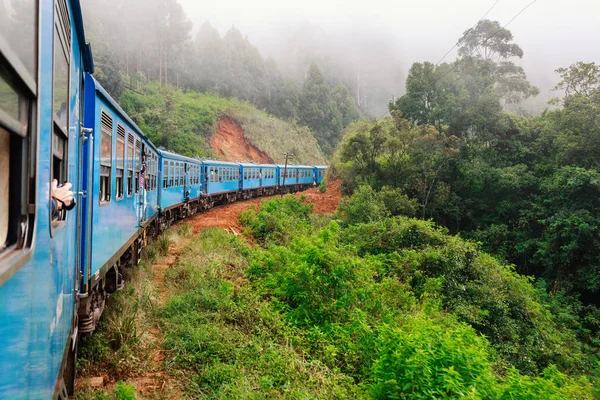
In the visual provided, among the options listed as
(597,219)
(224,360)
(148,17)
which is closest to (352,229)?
(597,219)

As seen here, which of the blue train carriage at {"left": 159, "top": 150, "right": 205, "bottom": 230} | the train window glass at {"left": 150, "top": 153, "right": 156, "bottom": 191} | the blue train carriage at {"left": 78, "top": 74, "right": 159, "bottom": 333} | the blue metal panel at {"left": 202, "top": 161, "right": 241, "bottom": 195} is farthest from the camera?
the blue metal panel at {"left": 202, "top": 161, "right": 241, "bottom": 195}

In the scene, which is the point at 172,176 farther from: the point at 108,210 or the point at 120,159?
the point at 108,210

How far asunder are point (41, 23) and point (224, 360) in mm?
5072

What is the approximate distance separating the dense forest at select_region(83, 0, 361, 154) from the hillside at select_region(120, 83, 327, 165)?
3128 mm

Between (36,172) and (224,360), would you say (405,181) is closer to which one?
(224,360)

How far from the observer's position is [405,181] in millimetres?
23141

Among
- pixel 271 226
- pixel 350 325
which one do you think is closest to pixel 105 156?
pixel 350 325

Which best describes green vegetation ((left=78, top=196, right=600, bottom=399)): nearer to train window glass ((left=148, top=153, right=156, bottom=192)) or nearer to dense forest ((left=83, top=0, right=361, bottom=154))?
train window glass ((left=148, top=153, right=156, bottom=192))

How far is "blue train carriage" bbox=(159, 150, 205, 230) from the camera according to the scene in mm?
13641

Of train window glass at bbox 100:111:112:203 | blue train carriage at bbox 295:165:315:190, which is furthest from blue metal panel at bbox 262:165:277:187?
train window glass at bbox 100:111:112:203

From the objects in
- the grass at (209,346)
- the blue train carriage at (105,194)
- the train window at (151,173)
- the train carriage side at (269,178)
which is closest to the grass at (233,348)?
the grass at (209,346)

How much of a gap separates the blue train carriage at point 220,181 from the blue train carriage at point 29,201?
1899cm

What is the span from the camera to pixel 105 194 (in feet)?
18.4

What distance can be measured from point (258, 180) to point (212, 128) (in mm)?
16969
